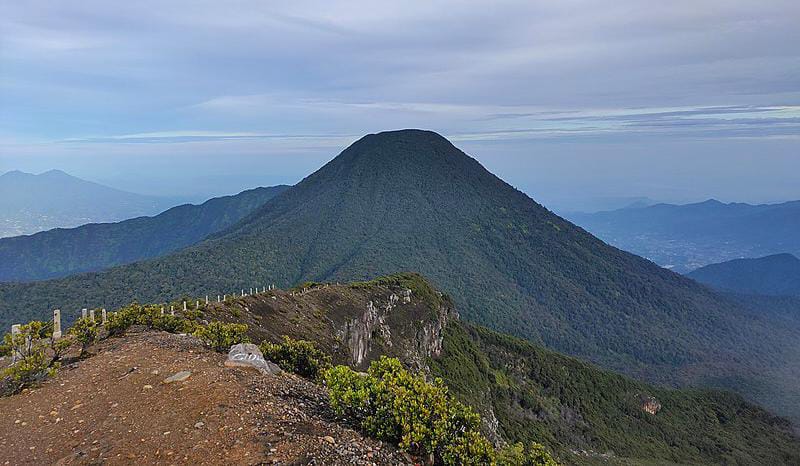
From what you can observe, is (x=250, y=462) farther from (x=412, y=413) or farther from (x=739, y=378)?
(x=739, y=378)

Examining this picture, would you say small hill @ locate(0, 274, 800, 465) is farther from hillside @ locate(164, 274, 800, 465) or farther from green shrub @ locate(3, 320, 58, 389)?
green shrub @ locate(3, 320, 58, 389)

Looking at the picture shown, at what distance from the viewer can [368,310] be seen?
177 ft

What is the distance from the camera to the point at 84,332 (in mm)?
15328

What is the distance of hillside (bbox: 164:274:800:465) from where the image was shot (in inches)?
1650

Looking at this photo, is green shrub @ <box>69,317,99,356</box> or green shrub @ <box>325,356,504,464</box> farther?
green shrub @ <box>69,317,99,356</box>

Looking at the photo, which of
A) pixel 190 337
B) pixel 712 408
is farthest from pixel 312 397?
pixel 712 408

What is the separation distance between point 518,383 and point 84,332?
79816 mm

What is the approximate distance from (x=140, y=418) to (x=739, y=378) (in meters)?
198

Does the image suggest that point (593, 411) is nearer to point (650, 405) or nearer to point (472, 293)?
point (650, 405)

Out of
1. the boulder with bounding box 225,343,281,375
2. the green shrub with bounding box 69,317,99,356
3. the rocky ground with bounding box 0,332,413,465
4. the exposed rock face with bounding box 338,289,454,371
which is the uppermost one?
the green shrub with bounding box 69,317,99,356

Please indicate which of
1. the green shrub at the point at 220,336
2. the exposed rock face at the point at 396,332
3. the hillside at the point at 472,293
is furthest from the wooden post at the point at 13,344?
the hillside at the point at 472,293

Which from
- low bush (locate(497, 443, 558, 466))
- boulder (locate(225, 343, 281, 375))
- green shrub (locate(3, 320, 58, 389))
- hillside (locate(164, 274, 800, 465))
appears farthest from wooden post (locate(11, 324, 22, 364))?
low bush (locate(497, 443, 558, 466))

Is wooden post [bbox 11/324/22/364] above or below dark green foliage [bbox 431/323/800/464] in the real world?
above

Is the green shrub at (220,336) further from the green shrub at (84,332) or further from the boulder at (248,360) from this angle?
the green shrub at (84,332)
